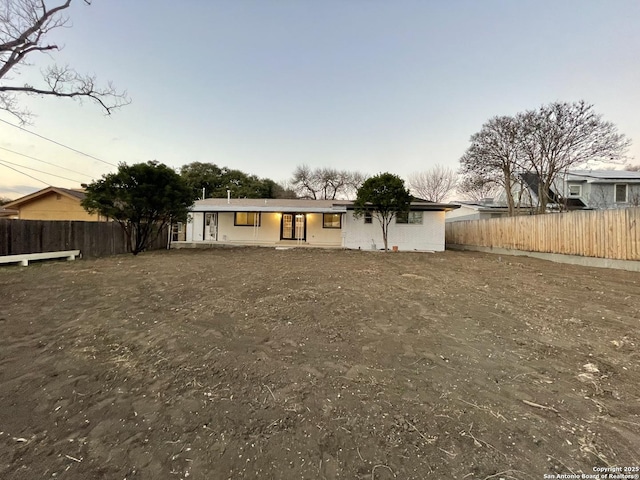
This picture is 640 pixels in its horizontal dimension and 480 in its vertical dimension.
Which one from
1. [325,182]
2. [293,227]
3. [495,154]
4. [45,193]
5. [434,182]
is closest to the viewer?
[293,227]

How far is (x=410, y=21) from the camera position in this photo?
11.2 m

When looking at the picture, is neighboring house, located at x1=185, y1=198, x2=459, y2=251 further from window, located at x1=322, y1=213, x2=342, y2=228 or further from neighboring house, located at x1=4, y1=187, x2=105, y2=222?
neighboring house, located at x1=4, y1=187, x2=105, y2=222

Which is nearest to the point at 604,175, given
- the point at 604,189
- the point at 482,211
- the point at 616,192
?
the point at 604,189

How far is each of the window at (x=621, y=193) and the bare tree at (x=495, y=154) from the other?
7689 millimetres

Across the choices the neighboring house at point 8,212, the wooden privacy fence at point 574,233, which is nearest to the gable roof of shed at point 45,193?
the neighboring house at point 8,212

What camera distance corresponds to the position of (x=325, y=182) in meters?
38.3

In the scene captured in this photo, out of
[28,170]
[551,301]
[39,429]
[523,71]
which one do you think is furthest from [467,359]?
[28,170]

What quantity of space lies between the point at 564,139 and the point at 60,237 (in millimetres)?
26106

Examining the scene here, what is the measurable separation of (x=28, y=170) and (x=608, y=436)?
33.9 metres

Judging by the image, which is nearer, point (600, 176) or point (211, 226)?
point (211, 226)

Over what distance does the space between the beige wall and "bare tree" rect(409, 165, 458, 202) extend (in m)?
32.8

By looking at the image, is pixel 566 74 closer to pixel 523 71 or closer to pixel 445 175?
pixel 523 71

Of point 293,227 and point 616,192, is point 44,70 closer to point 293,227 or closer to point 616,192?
point 293,227

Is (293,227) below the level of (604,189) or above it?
below
